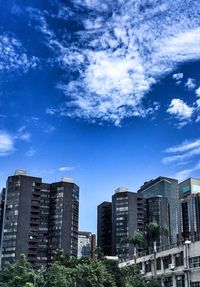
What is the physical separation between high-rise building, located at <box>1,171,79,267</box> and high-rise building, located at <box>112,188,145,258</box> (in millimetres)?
12973

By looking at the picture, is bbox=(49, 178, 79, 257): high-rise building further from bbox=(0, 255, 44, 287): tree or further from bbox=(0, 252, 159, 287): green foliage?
bbox=(0, 252, 159, 287): green foliage

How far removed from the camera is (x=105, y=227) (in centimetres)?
16250

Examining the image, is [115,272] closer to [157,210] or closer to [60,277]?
[60,277]

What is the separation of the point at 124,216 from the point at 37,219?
27.8 m

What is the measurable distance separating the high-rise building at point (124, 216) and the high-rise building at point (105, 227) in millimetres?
→ 5197

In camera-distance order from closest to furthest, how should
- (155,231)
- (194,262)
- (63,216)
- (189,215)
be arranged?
(194,262), (155,231), (63,216), (189,215)

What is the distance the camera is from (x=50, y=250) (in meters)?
144

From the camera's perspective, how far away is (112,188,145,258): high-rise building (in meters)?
152

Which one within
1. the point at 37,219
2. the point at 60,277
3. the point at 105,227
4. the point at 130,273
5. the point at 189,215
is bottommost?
the point at 60,277

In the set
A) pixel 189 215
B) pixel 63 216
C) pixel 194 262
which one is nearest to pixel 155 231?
pixel 194 262

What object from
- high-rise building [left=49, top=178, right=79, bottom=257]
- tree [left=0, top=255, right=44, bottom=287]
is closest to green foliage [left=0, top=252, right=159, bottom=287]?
tree [left=0, top=255, right=44, bottom=287]

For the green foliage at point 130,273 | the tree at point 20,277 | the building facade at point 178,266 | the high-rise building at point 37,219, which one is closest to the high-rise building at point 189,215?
the high-rise building at point 37,219

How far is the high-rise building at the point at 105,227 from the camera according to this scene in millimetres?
159750

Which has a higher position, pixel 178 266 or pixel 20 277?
pixel 178 266
